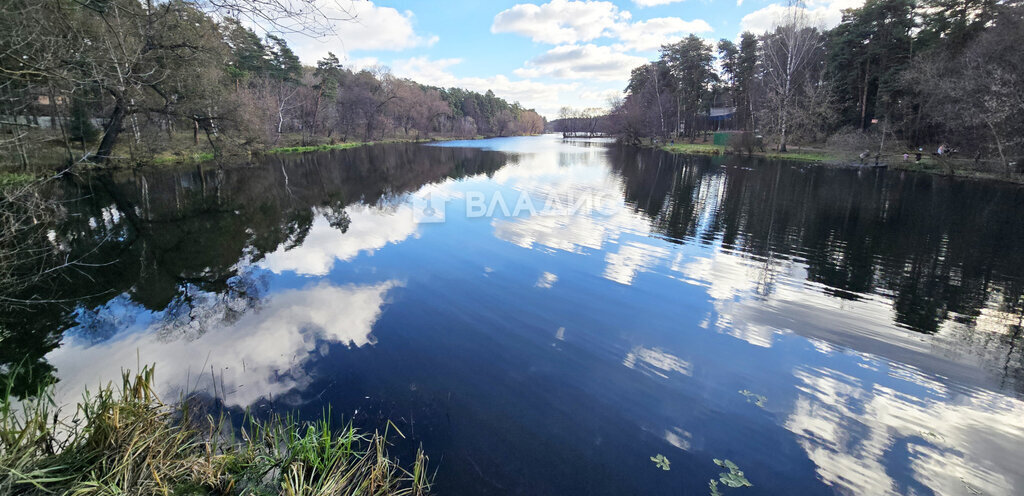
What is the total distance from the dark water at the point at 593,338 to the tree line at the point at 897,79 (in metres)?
14.9

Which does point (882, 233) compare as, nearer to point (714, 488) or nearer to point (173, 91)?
point (714, 488)

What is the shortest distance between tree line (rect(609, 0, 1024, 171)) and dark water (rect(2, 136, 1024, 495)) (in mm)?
14906

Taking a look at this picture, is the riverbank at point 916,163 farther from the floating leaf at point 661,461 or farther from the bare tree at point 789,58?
the floating leaf at point 661,461

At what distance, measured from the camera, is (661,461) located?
383cm

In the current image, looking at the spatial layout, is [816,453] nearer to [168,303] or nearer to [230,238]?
[168,303]

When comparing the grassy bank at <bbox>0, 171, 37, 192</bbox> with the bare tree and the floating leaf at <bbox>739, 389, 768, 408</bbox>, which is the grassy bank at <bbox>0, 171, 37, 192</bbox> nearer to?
the floating leaf at <bbox>739, 389, 768, 408</bbox>

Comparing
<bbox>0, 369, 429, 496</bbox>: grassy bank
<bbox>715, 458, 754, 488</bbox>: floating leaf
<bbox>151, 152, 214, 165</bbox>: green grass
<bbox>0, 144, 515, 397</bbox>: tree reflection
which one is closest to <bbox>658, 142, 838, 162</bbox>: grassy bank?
<bbox>0, 144, 515, 397</bbox>: tree reflection

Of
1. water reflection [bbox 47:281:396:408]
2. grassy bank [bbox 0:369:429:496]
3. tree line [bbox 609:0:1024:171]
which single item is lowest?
water reflection [bbox 47:281:396:408]

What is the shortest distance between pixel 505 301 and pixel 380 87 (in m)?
73.7

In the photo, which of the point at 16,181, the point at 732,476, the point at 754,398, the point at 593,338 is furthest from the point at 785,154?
the point at 16,181

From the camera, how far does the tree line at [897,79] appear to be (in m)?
22.2

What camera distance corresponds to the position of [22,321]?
246 inches

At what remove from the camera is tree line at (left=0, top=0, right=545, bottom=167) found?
4.36 metres

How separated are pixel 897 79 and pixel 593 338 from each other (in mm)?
41476
